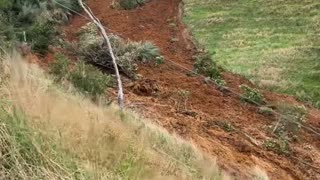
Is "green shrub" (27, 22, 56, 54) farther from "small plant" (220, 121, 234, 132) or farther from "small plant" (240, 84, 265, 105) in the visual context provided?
"small plant" (240, 84, 265, 105)

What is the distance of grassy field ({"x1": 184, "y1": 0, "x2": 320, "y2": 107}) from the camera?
55.1ft

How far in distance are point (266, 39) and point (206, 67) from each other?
17.2 ft

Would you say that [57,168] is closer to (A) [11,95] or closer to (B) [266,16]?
(A) [11,95]

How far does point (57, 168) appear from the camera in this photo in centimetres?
426

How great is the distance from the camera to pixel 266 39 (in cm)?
2042

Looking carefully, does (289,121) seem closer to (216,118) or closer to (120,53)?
(216,118)

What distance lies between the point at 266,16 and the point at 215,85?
31.8 ft

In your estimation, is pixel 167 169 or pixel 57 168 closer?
pixel 57 168

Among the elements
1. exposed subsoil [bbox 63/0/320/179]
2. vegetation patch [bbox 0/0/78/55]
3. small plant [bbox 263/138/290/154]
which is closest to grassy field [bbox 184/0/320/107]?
exposed subsoil [bbox 63/0/320/179]

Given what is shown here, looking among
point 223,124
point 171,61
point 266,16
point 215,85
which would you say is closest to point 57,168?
point 223,124

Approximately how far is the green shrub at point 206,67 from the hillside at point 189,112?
0.09 ft

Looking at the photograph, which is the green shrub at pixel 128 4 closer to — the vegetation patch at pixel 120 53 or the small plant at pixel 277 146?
the vegetation patch at pixel 120 53

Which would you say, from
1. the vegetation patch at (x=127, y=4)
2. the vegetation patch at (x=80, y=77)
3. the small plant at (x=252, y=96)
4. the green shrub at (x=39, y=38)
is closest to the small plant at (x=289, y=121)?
the small plant at (x=252, y=96)

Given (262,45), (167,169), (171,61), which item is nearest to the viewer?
(167,169)
